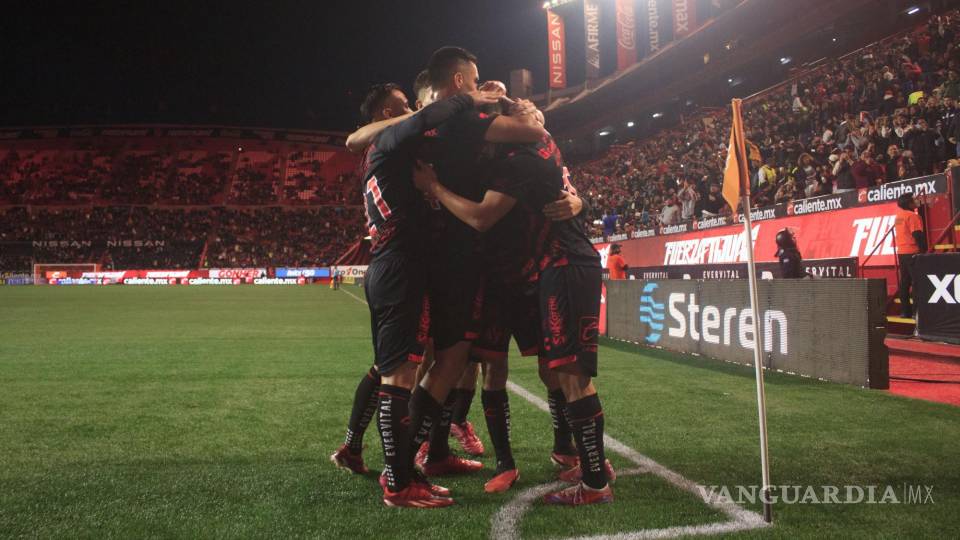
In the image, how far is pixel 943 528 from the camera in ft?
8.89

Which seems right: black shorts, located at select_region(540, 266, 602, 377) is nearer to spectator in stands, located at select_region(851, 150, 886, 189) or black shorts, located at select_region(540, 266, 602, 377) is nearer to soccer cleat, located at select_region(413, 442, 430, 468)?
soccer cleat, located at select_region(413, 442, 430, 468)

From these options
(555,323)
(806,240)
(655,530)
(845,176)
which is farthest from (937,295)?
(655,530)

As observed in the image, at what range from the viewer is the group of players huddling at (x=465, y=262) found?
314cm

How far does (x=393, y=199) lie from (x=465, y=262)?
1.67 ft

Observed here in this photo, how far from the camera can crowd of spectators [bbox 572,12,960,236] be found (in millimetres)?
12727

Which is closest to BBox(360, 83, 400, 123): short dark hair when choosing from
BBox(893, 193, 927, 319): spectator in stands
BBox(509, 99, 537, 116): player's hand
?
BBox(509, 99, 537, 116): player's hand

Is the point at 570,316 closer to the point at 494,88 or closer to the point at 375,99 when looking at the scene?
the point at 494,88

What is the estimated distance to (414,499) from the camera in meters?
3.09

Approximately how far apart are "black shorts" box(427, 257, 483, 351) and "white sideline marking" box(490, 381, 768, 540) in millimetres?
894

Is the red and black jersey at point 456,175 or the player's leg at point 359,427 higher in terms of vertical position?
the red and black jersey at point 456,175

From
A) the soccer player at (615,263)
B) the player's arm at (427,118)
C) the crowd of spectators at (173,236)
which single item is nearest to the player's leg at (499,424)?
the player's arm at (427,118)

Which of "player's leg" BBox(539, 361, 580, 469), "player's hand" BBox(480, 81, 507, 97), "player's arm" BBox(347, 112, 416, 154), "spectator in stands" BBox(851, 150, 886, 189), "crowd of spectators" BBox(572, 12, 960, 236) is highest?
"crowd of spectators" BBox(572, 12, 960, 236)

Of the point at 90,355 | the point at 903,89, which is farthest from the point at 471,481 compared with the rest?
the point at 903,89

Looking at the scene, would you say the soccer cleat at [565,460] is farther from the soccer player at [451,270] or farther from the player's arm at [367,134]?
the player's arm at [367,134]
